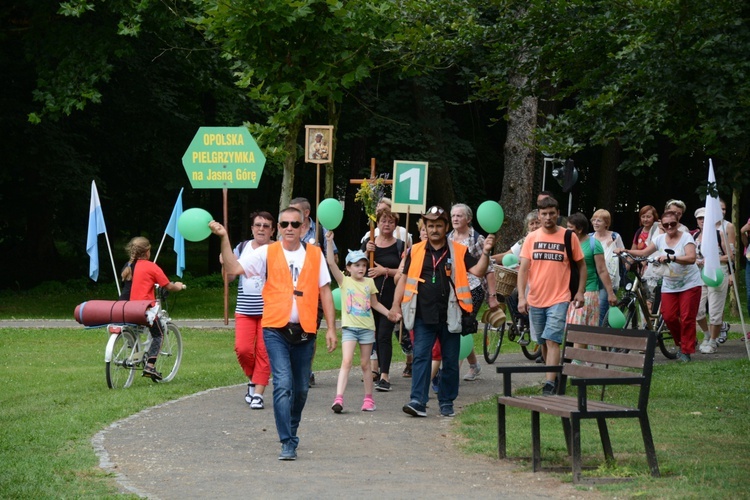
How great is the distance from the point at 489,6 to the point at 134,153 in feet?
71.9

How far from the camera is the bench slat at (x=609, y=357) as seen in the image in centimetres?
826

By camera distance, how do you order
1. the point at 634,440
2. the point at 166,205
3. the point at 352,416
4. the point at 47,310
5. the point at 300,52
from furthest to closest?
the point at 166,205 → the point at 47,310 → the point at 300,52 → the point at 352,416 → the point at 634,440

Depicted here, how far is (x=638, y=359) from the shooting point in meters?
8.24

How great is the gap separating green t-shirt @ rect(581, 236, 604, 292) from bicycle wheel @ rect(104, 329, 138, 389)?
4.97m

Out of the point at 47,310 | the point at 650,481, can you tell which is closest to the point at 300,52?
the point at 650,481

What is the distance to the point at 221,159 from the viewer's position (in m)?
18.0

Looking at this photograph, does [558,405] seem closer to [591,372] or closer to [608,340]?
[591,372]

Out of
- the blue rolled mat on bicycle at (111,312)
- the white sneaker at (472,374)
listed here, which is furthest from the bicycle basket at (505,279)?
the blue rolled mat on bicycle at (111,312)

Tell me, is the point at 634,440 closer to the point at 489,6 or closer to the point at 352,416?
the point at 352,416

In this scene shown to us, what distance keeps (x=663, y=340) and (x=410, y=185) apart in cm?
483

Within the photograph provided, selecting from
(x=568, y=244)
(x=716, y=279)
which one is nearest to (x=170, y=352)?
(x=568, y=244)

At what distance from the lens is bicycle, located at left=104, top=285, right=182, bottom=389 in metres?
13.1

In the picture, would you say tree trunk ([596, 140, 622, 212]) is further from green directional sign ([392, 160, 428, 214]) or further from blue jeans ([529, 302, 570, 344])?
blue jeans ([529, 302, 570, 344])

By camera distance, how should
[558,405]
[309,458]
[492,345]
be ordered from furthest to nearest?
[492,345], [309,458], [558,405]
